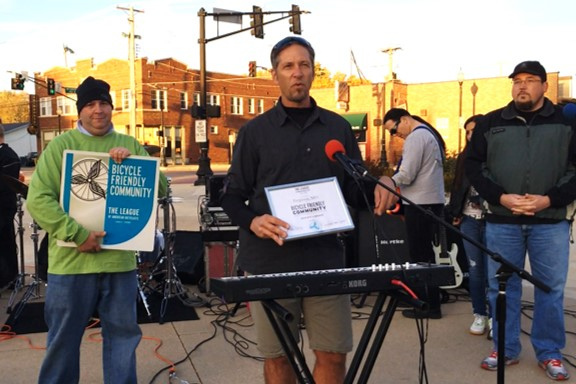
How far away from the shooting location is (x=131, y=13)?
37188mm

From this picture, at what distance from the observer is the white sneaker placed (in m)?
5.13

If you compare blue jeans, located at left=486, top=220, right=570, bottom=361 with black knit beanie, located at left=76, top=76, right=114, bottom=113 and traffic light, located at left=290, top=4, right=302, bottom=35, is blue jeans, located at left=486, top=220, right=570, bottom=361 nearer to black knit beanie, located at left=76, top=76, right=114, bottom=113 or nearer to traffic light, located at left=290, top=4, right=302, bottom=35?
black knit beanie, located at left=76, top=76, right=114, bottom=113

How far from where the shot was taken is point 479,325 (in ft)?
16.8

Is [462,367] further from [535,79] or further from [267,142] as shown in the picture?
[267,142]

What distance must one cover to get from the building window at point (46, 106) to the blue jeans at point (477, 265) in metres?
50.2

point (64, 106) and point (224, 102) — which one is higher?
point (224, 102)

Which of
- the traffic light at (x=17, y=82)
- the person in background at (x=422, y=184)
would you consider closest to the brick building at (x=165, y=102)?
the traffic light at (x=17, y=82)

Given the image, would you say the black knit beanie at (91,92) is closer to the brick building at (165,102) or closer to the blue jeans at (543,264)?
the blue jeans at (543,264)

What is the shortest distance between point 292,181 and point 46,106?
2059 inches

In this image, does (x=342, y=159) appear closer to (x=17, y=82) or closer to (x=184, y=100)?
(x=17, y=82)

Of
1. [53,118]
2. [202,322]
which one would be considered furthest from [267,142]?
[53,118]

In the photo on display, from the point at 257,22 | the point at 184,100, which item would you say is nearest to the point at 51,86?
the point at 184,100

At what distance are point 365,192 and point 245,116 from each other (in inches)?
1938

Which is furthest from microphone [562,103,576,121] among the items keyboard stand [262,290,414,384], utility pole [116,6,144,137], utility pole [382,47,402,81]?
utility pole [116,6,144,137]
